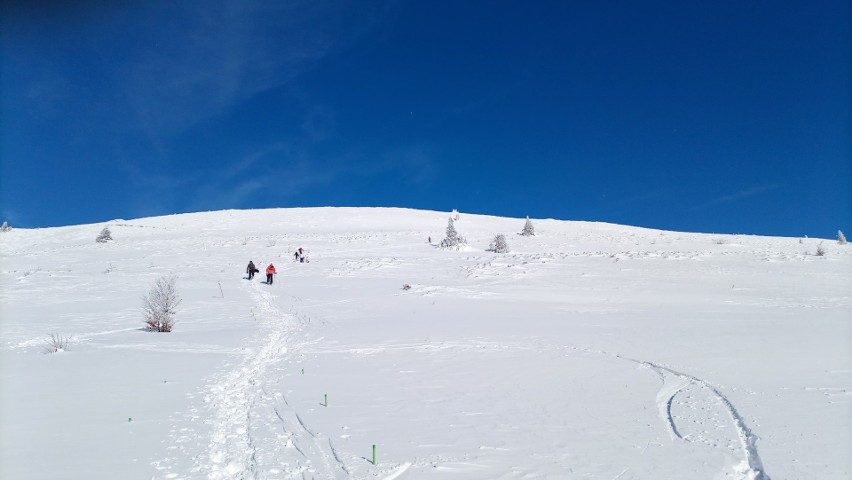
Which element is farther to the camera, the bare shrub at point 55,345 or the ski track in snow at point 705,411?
the bare shrub at point 55,345

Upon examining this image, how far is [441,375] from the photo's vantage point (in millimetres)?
10445

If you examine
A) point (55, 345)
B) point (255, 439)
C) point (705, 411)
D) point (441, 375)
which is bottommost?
point (255, 439)

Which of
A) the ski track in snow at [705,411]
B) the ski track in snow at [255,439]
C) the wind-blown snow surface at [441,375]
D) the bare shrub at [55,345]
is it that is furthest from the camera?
the bare shrub at [55,345]

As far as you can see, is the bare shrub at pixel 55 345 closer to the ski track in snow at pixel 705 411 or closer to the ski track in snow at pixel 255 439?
the ski track in snow at pixel 255 439

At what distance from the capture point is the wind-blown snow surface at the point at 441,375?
6293 millimetres

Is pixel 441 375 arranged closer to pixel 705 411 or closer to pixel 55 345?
pixel 705 411

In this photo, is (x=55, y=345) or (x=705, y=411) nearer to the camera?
(x=705, y=411)

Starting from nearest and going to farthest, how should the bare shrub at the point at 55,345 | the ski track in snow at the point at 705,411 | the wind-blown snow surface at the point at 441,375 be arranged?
the ski track in snow at the point at 705,411
the wind-blown snow surface at the point at 441,375
the bare shrub at the point at 55,345

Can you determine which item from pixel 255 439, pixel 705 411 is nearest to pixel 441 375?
pixel 255 439

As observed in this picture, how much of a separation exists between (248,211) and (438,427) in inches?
2551

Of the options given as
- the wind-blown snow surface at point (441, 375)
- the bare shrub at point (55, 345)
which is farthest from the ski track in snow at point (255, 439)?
the bare shrub at point (55, 345)

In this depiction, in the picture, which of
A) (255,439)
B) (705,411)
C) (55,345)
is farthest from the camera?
(55,345)

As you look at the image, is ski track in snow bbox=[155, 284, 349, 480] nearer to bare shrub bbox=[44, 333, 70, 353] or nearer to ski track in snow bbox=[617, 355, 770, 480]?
ski track in snow bbox=[617, 355, 770, 480]

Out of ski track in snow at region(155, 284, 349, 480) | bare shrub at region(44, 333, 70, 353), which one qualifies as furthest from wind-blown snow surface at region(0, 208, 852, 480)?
bare shrub at region(44, 333, 70, 353)
